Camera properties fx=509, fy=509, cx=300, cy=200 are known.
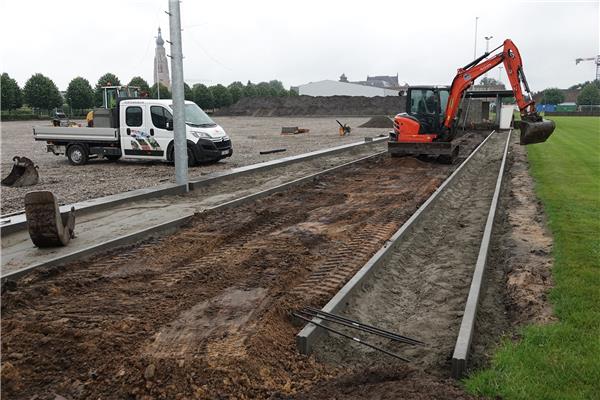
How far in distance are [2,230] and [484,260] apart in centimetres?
775

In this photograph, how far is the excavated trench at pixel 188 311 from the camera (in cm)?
406

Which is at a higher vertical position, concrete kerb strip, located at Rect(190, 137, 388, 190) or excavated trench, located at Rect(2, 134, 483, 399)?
concrete kerb strip, located at Rect(190, 137, 388, 190)

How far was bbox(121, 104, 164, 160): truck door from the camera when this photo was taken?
58.4 feet

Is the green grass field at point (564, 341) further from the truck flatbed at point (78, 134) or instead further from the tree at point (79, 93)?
the tree at point (79, 93)

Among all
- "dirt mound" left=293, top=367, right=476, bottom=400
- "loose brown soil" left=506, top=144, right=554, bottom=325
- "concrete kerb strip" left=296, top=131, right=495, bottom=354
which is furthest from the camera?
"loose brown soil" left=506, top=144, right=554, bottom=325

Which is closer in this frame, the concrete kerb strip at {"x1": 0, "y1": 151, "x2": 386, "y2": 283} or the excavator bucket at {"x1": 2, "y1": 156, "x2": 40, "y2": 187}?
the concrete kerb strip at {"x1": 0, "y1": 151, "x2": 386, "y2": 283}

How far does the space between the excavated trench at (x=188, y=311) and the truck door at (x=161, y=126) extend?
857cm

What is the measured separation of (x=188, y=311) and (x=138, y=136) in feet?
45.2

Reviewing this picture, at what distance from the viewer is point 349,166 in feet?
60.7

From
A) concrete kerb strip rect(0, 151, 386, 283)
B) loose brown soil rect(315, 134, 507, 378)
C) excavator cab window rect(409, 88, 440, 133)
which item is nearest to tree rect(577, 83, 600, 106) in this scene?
excavator cab window rect(409, 88, 440, 133)

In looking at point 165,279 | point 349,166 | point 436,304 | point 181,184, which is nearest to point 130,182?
point 181,184

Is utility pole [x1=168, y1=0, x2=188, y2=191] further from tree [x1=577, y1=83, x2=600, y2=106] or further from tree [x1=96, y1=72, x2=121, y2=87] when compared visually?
tree [x1=577, y1=83, x2=600, y2=106]

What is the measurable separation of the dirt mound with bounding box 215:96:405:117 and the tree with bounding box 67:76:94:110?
25.6 m

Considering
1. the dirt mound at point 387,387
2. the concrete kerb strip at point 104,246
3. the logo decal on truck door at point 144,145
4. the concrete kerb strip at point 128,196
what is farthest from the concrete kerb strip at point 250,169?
the dirt mound at point 387,387
